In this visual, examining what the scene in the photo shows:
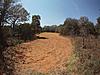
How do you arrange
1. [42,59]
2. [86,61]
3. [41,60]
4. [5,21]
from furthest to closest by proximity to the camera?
[42,59]
[41,60]
[86,61]
[5,21]

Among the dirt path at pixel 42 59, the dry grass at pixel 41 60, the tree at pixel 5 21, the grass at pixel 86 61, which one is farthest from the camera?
the dirt path at pixel 42 59

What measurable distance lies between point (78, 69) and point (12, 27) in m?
8.04

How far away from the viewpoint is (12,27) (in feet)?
37.3

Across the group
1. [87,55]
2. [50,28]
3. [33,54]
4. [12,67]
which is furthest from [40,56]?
[50,28]

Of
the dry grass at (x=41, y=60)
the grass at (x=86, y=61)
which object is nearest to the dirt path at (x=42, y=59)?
the dry grass at (x=41, y=60)

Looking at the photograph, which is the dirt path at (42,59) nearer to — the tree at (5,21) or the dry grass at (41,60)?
the dry grass at (41,60)

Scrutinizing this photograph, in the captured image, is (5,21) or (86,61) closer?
(5,21)

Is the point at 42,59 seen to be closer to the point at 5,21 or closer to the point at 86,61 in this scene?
the point at 86,61

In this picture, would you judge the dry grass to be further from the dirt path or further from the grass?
the grass

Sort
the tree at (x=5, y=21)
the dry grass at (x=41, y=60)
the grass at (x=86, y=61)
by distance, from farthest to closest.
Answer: the dry grass at (x=41, y=60), the grass at (x=86, y=61), the tree at (x=5, y=21)

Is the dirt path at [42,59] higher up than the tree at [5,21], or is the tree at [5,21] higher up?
the tree at [5,21]

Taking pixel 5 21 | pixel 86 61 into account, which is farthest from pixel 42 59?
pixel 5 21

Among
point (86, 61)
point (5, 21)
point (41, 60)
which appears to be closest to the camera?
point (5, 21)

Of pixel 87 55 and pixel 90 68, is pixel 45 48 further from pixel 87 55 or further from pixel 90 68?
pixel 90 68
